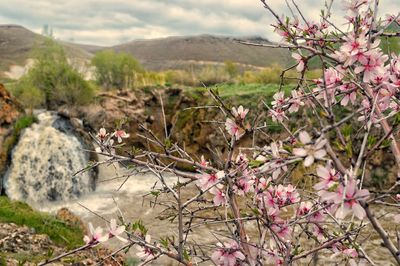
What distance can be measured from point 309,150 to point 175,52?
111 m

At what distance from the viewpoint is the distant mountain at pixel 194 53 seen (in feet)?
328

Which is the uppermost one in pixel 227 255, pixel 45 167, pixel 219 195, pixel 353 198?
pixel 353 198

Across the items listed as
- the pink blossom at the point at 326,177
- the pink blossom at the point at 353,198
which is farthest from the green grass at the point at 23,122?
the pink blossom at the point at 353,198

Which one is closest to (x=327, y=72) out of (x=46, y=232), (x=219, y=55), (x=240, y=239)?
(x=240, y=239)

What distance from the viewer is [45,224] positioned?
7.44m

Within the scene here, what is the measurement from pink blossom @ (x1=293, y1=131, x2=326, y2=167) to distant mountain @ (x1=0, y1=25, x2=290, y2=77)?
90.0m

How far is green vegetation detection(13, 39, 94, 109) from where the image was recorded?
20062 mm

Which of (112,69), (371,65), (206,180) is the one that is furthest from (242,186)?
(112,69)

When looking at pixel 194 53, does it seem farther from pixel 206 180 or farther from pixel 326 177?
pixel 326 177

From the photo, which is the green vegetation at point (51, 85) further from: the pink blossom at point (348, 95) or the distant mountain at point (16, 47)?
the distant mountain at point (16, 47)

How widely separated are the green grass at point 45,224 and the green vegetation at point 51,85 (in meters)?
11.9

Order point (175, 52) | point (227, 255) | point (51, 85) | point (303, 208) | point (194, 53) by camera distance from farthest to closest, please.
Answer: point (175, 52) → point (194, 53) → point (51, 85) → point (303, 208) → point (227, 255)

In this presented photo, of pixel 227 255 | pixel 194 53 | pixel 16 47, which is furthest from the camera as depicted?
pixel 16 47

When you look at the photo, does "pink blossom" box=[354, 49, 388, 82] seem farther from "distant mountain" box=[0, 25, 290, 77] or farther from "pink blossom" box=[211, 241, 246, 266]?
"distant mountain" box=[0, 25, 290, 77]
